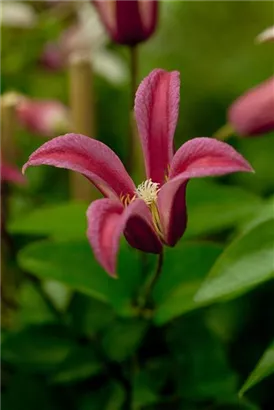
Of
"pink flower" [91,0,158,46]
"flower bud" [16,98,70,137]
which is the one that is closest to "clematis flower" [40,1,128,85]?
"flower bud" [16,98,70,137]

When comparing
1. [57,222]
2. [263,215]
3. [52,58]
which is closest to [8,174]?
[57,222]

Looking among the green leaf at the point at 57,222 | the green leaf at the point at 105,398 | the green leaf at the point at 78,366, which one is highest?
the green leaf at the point at 57,222

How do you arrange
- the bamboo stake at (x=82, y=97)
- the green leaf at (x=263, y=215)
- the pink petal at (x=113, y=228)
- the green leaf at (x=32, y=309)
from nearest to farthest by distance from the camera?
the pink petal at (x=113, y=228), the green leaf at (x=263, y=215), the green leaf at (x=32, y=309), the bamboo stake at (x=82, y=97)

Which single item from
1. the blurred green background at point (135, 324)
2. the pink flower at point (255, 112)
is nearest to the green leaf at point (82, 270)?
the blurred green background at point (135, 324)

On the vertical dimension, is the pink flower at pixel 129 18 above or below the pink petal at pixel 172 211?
above

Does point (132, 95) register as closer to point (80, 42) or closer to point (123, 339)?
point (123, 339)

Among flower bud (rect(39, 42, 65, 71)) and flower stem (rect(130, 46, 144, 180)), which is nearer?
flower stem (rect(130, 46, 144, 180))

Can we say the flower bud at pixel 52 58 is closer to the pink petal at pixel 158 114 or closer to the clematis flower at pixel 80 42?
the clematis flower at pixel 80 42

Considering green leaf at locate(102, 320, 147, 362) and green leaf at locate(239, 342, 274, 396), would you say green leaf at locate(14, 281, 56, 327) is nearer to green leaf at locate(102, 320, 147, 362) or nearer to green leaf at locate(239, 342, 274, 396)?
green leaf at locate(102, 320, 147, 362)
